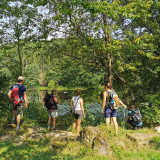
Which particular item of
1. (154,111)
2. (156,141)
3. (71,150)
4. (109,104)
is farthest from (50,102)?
(154,111)

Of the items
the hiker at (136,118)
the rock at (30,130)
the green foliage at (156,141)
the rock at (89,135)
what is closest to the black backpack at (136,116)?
the hiker at (136,118)

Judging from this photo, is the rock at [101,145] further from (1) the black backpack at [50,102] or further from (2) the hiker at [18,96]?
(1) the black backpack at [50,102]

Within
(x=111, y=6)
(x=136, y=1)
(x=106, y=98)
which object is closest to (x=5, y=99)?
(x=106, y=98)

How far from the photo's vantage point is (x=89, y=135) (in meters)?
4.67

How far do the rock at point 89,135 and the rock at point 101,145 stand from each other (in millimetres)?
Answer: 334

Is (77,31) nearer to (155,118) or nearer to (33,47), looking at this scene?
(33,47)

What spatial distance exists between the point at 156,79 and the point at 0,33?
28.1 ft

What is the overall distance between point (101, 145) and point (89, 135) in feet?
1.91

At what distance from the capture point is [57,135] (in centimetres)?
554

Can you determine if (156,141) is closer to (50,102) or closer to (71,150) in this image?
(71,150)

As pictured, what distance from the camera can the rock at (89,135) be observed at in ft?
15.1

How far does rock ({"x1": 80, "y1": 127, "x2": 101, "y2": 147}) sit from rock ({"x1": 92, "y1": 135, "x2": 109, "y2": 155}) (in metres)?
0.33

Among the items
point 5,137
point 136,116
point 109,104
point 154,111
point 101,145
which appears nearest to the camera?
point 101,145

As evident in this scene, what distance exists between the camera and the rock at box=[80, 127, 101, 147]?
4.61 m
